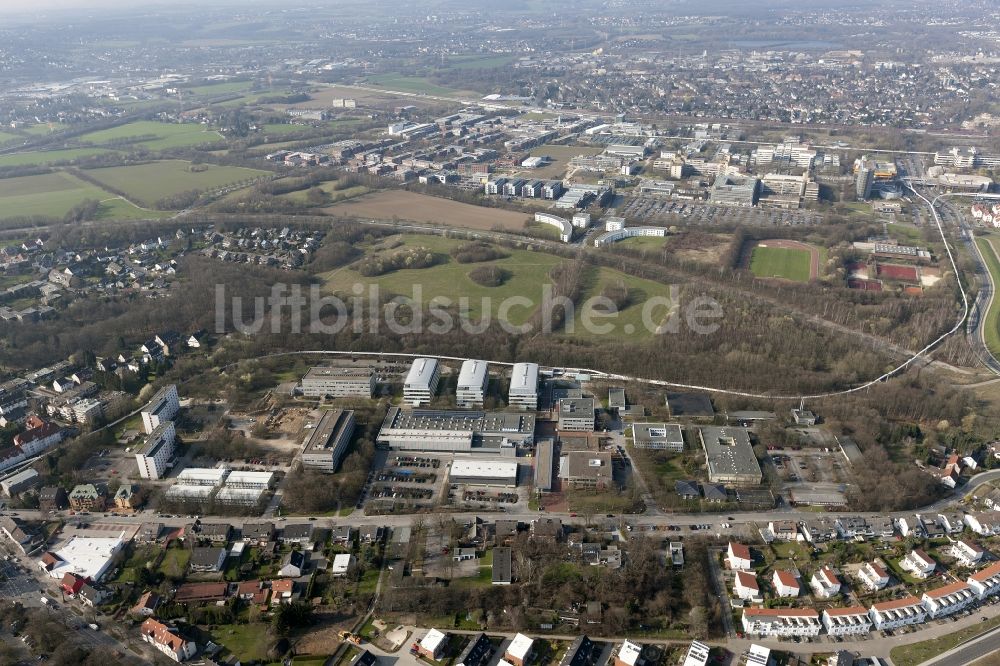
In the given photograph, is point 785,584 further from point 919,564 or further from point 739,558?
point 919,564

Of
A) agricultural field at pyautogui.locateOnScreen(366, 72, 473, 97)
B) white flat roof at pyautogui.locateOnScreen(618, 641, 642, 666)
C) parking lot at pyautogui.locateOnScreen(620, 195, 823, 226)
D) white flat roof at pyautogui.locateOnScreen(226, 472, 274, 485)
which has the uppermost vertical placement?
agricultural field at pyautogui.locateOnScreen(366, 72, 473, 97)

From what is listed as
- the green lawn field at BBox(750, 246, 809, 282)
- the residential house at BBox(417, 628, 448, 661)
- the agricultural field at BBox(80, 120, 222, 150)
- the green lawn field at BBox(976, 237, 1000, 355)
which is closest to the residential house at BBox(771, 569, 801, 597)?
the residential house at BBox(417, 628, 448, 661)

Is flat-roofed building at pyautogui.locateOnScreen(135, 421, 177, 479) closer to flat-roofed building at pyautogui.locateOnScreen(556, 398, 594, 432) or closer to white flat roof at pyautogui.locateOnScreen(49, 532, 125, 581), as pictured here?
white flat roof at pyautogui.locateOnScreen(49, 532, 125, 581)

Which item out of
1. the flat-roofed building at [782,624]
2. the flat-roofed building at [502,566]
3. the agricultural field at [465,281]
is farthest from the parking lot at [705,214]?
the flat-roofed building at [782,624]

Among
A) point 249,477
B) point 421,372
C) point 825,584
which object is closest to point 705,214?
point 421,372

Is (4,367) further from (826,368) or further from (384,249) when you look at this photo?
(826,368)

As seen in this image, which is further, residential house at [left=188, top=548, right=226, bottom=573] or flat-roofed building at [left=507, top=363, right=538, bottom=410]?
flat-roofed building at [left=507, top=363, right=538, bottom=410]
